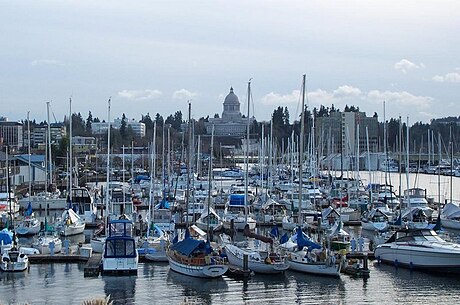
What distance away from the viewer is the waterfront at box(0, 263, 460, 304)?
29.8 meters

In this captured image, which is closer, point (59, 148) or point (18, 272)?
point (18, 272)

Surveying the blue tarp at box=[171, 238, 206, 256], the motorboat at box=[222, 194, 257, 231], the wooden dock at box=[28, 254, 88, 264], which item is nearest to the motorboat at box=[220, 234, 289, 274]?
the blue tarp at box=[171, 238, 206, 256]

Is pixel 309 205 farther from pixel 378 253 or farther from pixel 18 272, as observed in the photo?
pixel 18 272

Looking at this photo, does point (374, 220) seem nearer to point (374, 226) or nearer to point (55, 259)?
point (374, 226)

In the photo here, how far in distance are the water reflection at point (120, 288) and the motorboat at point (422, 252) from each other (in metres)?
11.4

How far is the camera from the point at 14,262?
3472 centimetres

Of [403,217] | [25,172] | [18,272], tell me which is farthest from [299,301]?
[25,172]

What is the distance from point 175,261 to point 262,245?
6.60 meters

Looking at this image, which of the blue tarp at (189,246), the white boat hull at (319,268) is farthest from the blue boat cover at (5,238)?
the white boat hull at (319,268)

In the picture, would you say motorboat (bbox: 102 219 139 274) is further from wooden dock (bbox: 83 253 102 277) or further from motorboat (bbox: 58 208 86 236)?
motorboat (bbox: 58 208 86 236)

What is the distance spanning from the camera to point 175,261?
1342 inches

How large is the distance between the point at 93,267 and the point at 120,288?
3.30m

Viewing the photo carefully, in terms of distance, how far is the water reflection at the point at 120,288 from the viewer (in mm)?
29772

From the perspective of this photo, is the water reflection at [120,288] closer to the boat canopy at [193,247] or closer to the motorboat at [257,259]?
the boat canopy at [193,247]
